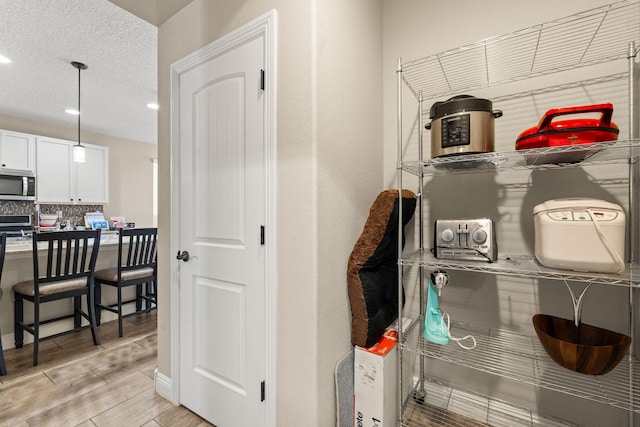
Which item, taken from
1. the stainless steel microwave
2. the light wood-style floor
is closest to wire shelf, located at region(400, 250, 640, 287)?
the light wood-style floor

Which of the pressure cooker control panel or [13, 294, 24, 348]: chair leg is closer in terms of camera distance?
the pressure cooker control panel

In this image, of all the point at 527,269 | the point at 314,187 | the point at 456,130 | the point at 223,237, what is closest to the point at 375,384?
the point at 527,269

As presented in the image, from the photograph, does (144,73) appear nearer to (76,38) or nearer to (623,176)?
(76,38)

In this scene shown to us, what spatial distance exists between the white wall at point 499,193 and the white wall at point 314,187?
38cm

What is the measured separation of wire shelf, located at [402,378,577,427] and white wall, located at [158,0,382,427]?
605 millimetres

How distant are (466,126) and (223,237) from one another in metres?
1.29

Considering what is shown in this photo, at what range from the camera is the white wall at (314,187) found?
1.24 meters

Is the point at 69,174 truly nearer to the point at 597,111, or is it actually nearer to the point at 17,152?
the point at 17,152

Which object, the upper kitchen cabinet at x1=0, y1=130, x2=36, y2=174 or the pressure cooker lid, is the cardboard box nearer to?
the pressure cooker lid

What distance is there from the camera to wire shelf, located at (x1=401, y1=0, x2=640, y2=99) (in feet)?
4.11

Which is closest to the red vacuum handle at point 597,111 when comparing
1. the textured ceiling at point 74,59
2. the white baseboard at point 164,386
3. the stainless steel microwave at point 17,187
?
the white baseboard at point 164,386

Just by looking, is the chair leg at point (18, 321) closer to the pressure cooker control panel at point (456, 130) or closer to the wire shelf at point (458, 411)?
the wire shelf at point (458, 411)

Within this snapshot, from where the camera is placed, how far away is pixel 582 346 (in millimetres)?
1024

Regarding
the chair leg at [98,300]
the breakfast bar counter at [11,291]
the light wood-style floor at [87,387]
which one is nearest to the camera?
the light wood-style floor at [87,387]
